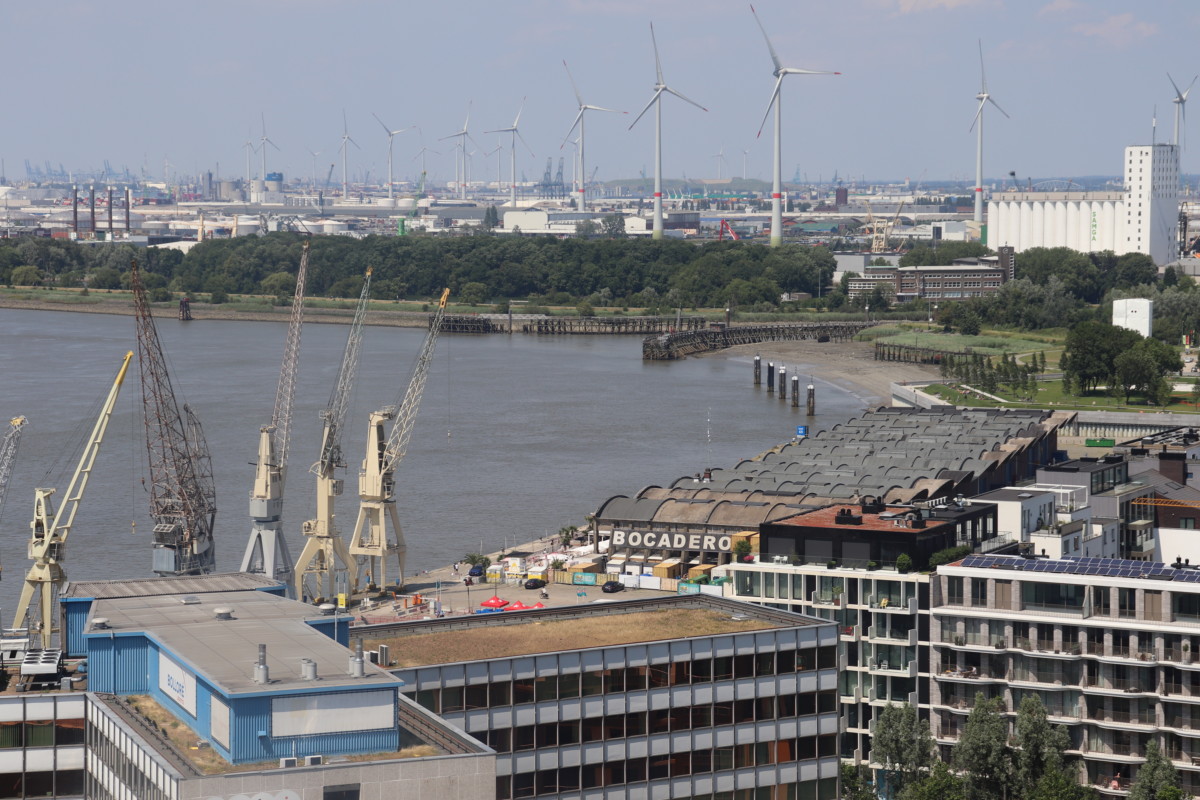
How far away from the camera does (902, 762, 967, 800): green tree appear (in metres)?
19.6

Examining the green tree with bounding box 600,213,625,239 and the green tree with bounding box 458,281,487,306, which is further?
the green tree with bounding box 600,213,625,239

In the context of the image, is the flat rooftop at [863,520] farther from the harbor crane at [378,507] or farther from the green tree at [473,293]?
the green tree at [473,293]

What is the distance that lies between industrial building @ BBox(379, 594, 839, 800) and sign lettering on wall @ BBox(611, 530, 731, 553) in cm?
1174

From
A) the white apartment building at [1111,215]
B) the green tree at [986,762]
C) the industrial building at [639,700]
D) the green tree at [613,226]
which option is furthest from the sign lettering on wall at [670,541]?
the green tree at [613,226]

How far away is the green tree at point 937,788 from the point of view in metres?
19.6

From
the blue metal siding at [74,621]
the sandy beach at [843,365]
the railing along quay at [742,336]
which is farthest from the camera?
the railing along quay at [742,336]

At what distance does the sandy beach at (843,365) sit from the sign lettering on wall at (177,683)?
5514 centimetres

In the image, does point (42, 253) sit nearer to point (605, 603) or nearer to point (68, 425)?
point (68, 425)

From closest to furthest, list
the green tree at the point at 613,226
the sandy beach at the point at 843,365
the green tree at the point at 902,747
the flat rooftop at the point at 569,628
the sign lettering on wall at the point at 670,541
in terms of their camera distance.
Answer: the flat rooftop at the point at 569,628
the green tree at the point at 902,747
the sign lettering on wall at the point at 670,541
the sandy beach at the point at 843,365
the green tree at the point at 613,226

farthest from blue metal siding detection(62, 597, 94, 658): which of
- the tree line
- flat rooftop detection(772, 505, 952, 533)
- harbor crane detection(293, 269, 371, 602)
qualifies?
harbor crane detection(293, 269, 371, 602)

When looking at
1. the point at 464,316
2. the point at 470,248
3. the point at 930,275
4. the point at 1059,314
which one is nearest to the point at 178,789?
the point at 1059,314

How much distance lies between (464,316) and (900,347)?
1053 inches

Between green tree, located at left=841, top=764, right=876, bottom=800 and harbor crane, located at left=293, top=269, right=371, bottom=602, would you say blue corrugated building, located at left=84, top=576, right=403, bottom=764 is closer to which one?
green tree, located at left=841, top=764, right=876, bottom=800

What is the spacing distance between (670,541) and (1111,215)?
99187 mm
